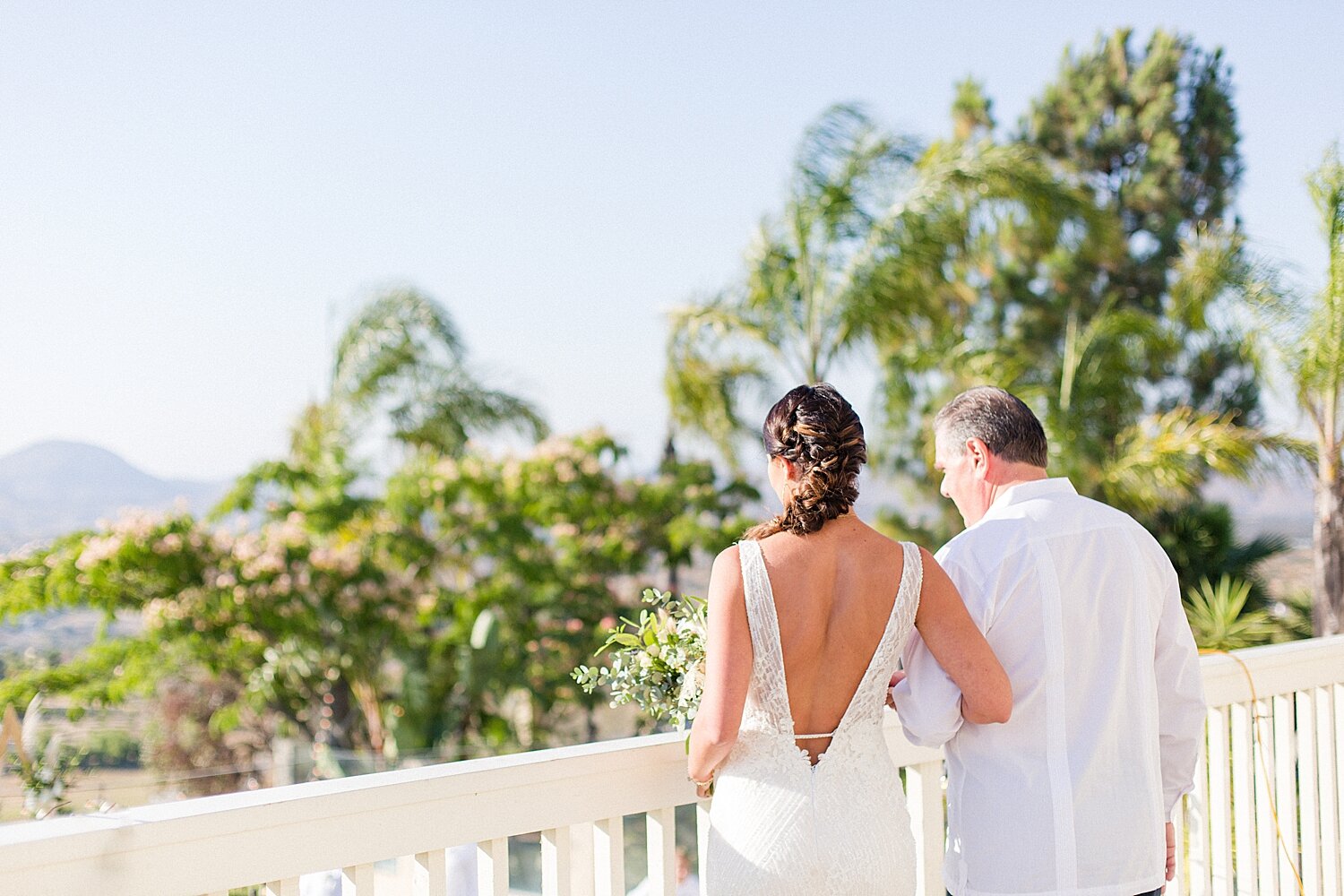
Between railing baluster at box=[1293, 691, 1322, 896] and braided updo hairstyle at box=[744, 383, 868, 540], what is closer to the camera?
braided updo hairstyle at box=[744, 383, 868, 540]

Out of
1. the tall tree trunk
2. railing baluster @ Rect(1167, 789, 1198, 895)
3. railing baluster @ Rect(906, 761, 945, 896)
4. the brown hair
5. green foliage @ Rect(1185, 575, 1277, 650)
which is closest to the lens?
the brown hair

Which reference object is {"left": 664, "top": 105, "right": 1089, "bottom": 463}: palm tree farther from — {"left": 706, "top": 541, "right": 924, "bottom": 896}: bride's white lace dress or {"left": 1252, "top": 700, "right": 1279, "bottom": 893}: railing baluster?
{"left": 706, "top": 541, "right": 924, "bottom": 896}: bride's white lace dress

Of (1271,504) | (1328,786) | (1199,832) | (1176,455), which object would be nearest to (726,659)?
(1199,832)

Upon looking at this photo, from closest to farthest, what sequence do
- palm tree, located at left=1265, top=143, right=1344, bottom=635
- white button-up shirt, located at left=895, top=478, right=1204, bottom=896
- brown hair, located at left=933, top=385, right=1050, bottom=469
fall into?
1. white button-up shirt, located at left=895, top=478, right=1204, bottom=896
2. brown hair, located at left=933, top=385, right=1050, bottom=469
3. palm tree, located at left=1265, top=143, right=1344, bottom=635

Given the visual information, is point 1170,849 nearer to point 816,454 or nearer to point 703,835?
point 703,835

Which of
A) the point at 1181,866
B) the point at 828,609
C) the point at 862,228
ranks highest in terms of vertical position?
the point at 862,228

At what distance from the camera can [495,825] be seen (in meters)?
1.69

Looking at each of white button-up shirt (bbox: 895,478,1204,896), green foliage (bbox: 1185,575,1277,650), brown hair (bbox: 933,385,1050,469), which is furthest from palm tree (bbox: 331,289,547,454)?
white button-up shirt (bbox: 895,478,1204,896)

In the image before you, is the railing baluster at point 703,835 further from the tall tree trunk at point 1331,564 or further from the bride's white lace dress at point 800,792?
the tall tree trunk at point 1331,564

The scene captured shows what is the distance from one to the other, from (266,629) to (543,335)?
8.86 metres

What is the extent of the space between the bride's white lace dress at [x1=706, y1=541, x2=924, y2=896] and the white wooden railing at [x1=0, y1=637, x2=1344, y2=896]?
20 cm

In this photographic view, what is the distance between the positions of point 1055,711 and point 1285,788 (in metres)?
1.52

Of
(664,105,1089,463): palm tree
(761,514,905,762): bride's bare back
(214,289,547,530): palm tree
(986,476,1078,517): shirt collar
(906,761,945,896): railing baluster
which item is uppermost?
(664,105,1089,463): palm tree

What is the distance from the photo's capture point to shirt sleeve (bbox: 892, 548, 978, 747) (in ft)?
5.79
